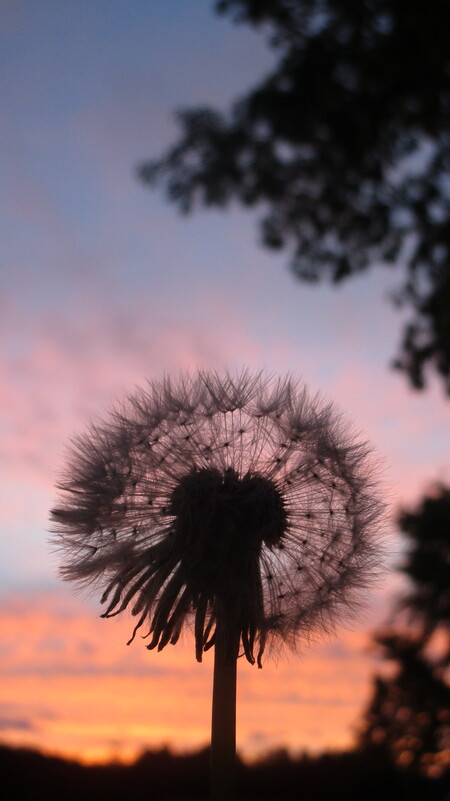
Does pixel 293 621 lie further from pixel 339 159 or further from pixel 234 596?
pixel 339 159

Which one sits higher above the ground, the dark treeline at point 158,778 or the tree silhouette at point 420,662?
the tree silhouette at point 420,662

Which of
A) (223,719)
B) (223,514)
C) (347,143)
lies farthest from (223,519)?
(347,143)

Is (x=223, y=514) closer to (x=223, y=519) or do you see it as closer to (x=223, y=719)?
(x=223, y=519)

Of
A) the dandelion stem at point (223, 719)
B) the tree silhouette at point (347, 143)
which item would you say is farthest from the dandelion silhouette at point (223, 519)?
the tree silhouette at point (347, 143)

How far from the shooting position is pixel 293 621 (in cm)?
661

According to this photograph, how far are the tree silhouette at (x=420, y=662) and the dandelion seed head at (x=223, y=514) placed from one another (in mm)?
4214

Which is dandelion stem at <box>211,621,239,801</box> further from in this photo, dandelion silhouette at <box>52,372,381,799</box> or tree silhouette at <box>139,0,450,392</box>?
tree silhouette at <box>139,0,450,392</box>

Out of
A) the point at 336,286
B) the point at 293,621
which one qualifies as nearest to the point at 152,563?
the point at 293,621

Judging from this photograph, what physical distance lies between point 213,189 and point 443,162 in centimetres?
104

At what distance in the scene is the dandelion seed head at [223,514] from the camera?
6.43m

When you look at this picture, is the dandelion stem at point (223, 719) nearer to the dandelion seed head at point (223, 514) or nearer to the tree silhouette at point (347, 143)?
the dandelion seed head at point (223, 514)

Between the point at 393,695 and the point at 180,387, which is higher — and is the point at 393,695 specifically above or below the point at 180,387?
below

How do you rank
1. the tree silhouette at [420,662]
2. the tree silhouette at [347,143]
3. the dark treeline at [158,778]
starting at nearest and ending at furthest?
the tree silhouette at [420,662], the tree silhouette at [347,143], the dark treeline at [158,778]

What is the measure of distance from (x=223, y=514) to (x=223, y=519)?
0.04 meters
